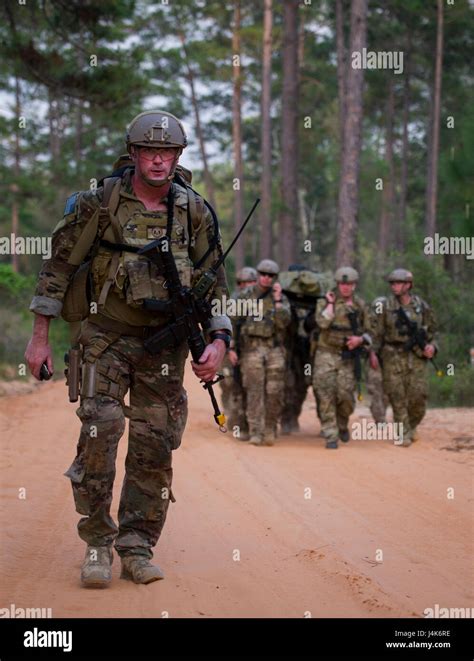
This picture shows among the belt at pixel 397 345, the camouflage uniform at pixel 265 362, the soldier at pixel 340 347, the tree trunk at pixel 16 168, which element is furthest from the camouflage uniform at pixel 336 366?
the tree trunk at pixel 16 168

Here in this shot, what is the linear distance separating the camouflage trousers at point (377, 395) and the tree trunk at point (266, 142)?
18.3 meters

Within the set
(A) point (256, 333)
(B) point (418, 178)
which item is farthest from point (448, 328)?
(B) point (418, 178)

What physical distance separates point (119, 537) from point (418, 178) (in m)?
42.9

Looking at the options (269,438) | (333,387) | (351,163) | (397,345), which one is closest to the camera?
(269,438)

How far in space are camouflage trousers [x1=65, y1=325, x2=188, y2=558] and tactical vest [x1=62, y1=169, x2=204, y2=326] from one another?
0.60 feet

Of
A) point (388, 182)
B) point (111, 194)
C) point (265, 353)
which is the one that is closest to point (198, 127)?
point (388, 182)

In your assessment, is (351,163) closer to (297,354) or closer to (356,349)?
(297,354)

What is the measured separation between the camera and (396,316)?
14.2 meters

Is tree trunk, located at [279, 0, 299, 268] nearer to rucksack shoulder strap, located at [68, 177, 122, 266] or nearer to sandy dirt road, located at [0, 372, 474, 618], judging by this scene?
sandy dirt road, located at [0, 372, 474, 618]

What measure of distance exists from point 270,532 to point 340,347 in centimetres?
648

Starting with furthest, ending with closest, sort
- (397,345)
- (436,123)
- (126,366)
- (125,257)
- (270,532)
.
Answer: (436,123) → (397,345) → (270,532) → (126,366) → (125,257)

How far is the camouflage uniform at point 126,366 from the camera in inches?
241

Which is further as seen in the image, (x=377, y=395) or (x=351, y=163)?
(x=351, y=163)
